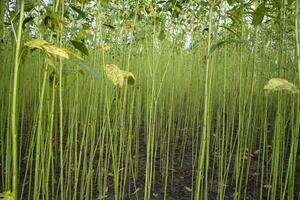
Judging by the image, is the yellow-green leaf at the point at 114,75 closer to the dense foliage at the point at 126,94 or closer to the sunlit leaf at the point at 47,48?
the dense foliage at the point at 126,94

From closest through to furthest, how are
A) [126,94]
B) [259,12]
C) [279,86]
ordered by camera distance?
[279,86] → [259,12] → [126,94]

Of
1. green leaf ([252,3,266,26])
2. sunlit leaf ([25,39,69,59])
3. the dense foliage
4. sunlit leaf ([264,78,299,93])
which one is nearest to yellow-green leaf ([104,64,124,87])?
the dense foliage

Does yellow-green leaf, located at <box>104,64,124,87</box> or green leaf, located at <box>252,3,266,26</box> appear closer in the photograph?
yellow-green leaf, located at <box>104,64,124,87</box>

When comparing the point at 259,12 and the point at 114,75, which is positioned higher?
the point at 259,12

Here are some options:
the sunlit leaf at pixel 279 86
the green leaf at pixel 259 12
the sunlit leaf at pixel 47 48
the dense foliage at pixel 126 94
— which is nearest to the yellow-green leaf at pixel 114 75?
the dense foliage at pixel 126 94

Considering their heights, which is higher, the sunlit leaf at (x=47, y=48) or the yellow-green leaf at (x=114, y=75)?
the sunlit leaf at (x=47, y=48)

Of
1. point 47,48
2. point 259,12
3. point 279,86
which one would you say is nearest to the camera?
point 47,48

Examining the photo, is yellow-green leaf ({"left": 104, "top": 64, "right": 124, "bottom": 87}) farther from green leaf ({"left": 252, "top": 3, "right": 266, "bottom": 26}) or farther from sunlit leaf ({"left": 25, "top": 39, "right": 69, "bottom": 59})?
green leaf ({"left": 252, "top": 3, "right": 266, "bottom": 26})

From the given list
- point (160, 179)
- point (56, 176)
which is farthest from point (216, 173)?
point (56, 176)

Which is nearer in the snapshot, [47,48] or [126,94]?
[47,48]

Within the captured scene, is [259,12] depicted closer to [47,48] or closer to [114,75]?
[114,75]

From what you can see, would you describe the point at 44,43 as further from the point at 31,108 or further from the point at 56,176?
the point at 31,108

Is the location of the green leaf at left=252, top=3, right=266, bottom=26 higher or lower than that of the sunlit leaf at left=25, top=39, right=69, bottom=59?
higher

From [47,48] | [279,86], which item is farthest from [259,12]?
[47,48]
